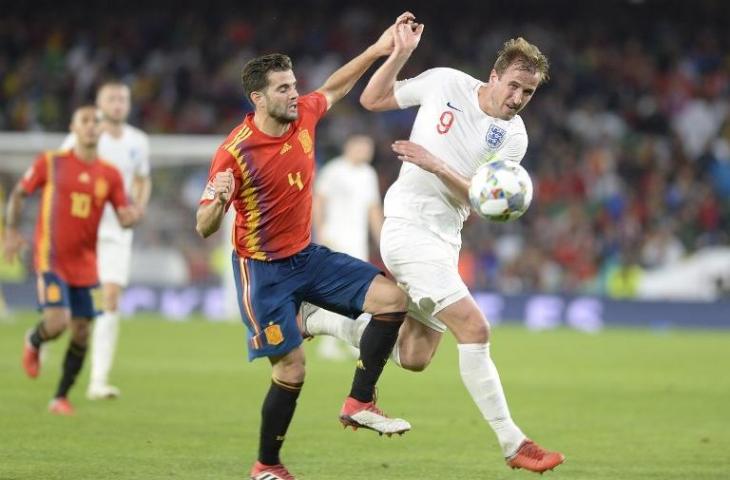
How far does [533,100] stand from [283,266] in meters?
18.9

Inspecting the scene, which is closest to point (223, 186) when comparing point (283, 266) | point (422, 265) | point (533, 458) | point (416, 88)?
point (283, 266)

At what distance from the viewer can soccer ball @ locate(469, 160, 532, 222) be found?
668 centimetres

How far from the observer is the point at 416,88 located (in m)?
7.45

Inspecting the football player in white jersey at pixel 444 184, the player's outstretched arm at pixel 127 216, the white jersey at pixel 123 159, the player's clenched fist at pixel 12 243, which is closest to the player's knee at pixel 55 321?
the player's clenched fist at pixel 12 243

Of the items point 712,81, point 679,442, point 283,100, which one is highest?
point 712,81

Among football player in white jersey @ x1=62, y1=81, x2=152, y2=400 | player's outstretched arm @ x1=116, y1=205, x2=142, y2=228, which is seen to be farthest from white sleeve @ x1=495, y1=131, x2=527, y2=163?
football player in white jersey @ x1=62, y1=81, x2=152, y2=400

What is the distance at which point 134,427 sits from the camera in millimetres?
9094

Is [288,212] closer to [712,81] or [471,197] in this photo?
[471,197]

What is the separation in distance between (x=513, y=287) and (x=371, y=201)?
283 inches

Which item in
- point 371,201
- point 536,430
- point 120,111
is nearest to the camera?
point 536,430

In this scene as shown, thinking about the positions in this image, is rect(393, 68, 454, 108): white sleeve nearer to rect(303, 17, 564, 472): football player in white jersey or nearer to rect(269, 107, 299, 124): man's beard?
rect(303, 17, 564, 472): football player in white jersey

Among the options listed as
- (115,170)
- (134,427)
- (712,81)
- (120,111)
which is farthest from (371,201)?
(712,81)

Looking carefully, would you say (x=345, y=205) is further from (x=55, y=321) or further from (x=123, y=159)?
(x=55, y=321)

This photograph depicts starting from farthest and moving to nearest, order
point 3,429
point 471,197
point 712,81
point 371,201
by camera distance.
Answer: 1. point 712,81
2. point 371,201
3. point 3,429
4. point 471,197
